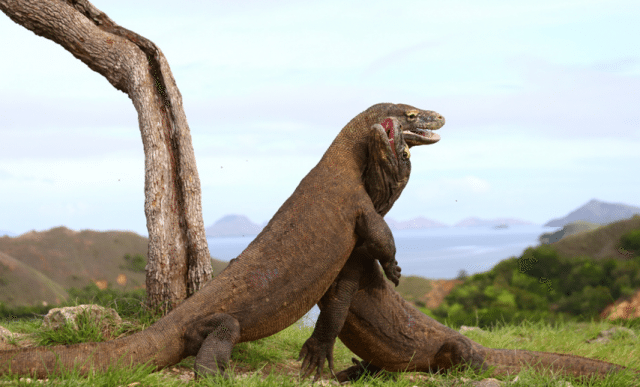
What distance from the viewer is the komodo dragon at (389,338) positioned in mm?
4918

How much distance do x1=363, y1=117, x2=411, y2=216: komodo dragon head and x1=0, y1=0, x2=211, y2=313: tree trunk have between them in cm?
277

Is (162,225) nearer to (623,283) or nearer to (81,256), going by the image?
(81,256)

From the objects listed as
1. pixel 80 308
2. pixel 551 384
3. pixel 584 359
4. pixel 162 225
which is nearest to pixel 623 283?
pixel 584 359

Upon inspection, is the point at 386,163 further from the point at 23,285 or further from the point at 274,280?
the point at 23,285

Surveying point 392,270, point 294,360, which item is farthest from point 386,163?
point 294,360

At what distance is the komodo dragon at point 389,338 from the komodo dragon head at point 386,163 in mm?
580

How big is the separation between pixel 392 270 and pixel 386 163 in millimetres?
949

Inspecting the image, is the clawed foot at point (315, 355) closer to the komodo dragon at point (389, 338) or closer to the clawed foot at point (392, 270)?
the komodo dragon at point (389, 338)

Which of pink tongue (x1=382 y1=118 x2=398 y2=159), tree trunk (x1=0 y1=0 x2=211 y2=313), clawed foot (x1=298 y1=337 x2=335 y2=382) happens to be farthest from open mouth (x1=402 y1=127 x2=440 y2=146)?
tree trunk (x1=0 y1=0 x2=211 y2=313)

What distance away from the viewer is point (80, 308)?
600 centimetres

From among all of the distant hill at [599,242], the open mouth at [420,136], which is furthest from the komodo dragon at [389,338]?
the distant hill at [599,242]

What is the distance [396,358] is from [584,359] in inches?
77.1

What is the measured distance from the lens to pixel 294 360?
→ 6.24m

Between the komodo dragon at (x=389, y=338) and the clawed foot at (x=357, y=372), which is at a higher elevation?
the komodo dragon at (x=389, y=338)
